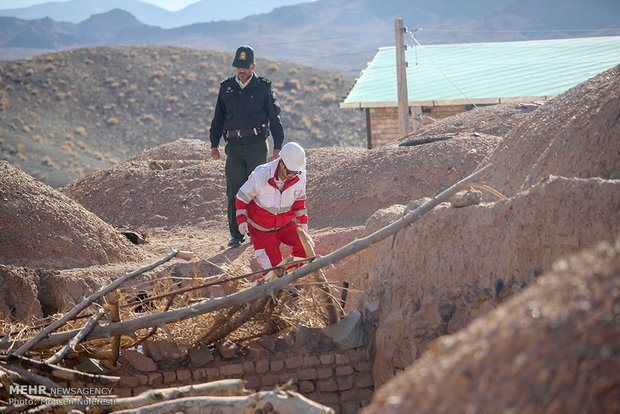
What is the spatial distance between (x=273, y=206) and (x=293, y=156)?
0.54 metres

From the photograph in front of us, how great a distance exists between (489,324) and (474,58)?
63.9 feet

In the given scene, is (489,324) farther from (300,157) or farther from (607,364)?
(300,157)

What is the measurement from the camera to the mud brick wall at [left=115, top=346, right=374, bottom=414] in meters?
4.59

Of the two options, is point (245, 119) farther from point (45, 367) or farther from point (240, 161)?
point (45, 367)

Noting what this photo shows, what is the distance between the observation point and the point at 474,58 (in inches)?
798

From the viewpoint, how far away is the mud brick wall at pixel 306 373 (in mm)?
4594

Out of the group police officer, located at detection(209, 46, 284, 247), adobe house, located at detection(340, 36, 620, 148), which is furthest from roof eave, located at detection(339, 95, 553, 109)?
police officer, located at detection(209, 46, 284, 247)

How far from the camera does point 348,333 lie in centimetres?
471

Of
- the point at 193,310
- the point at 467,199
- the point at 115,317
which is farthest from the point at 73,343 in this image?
the point at 467,199

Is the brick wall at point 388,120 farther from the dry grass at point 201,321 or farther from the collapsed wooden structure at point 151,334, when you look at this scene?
the collapsed wooden structure at point 151,334

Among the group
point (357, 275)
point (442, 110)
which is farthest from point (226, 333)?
point (442, 110)

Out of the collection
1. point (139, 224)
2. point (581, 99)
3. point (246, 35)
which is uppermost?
point (246, 35)

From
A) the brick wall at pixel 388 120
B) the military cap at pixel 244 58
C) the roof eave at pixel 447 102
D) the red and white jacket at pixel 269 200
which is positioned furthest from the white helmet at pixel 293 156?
the brick wall at pixel 388 120

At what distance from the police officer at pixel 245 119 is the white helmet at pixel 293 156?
203 centimetres
